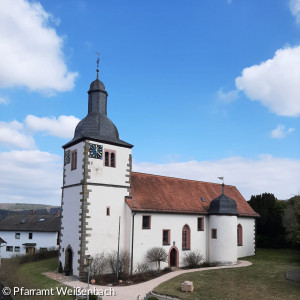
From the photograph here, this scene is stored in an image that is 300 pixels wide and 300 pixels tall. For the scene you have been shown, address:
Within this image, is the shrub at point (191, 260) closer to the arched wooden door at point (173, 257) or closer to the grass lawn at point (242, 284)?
the arched wooden door at point (173, 257)

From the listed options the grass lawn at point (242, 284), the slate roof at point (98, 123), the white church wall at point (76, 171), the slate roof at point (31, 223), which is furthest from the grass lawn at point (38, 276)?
the slate roof at point (31, 223)

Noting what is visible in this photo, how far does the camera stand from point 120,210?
26.0m

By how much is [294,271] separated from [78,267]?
53.8 feet

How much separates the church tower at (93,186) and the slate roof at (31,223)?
80.1ft

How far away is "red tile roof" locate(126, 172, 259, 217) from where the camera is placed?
1070 inches

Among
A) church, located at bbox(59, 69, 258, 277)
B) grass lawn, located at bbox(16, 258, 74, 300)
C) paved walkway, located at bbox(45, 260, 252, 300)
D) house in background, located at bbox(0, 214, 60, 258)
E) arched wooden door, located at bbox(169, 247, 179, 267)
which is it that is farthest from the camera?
house in background, located at bbox(0, 214, 60, 258)

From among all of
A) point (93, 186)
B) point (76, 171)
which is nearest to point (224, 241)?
point (93, 186)

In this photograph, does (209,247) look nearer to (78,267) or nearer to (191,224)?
(191,224)

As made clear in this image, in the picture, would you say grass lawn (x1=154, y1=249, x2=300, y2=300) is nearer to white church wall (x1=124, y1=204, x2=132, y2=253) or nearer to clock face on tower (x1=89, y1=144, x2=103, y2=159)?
white church wall (x1=124, y1=204, x2=132, y2=253)

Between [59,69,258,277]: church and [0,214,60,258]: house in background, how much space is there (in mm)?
23540

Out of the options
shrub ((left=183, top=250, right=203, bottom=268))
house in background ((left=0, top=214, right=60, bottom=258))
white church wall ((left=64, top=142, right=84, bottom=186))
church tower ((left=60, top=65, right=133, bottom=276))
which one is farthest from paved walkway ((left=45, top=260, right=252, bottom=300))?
house in background ((left=0, top=214, right=60, bottom=258))

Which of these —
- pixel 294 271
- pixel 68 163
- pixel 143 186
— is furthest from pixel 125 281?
pixel 294 271

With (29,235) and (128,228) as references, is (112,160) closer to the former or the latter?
(128,228)

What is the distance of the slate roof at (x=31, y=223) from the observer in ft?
162
